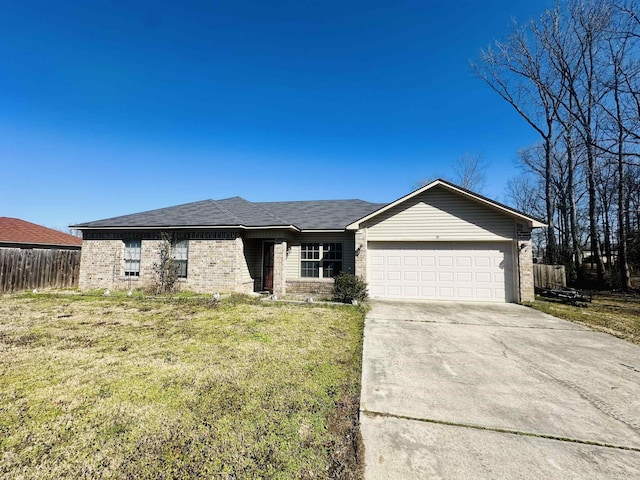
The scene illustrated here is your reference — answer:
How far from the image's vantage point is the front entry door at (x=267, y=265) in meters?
13.4

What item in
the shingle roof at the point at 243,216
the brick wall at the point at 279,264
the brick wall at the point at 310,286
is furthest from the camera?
the brick wall at the point at 310,286

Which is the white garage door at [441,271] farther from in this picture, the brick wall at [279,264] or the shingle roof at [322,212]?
the brick wall at [279,264]

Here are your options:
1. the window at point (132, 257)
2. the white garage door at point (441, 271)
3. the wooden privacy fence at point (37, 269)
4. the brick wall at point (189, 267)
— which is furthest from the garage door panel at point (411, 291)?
the wooden privacy fence at point (37, 269)

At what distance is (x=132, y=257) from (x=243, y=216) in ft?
18.4

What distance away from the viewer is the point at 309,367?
14.3ft

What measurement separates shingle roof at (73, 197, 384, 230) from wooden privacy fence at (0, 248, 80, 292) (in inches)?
84.4

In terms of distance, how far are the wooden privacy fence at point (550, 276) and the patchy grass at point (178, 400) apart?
531 inches

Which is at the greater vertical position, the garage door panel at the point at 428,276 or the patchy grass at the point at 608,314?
the garage door panel at the point at 428,276

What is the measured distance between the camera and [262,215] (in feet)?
44.0

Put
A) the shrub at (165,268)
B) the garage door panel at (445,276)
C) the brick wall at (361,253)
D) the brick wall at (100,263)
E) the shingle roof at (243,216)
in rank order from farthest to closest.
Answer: the brick wall at (100,263), the shingle roof at (243,216), the shrub at (165,268), the brick wall at (361,253), the garage door panel at (445,276)

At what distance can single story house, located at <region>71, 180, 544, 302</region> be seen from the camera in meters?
10.9

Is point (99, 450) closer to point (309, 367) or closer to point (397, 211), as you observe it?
point (309, 367)

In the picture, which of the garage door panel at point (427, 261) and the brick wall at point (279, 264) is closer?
the garage door panel at point (427, 261)

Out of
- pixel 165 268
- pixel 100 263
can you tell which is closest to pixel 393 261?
pixel 165 268
